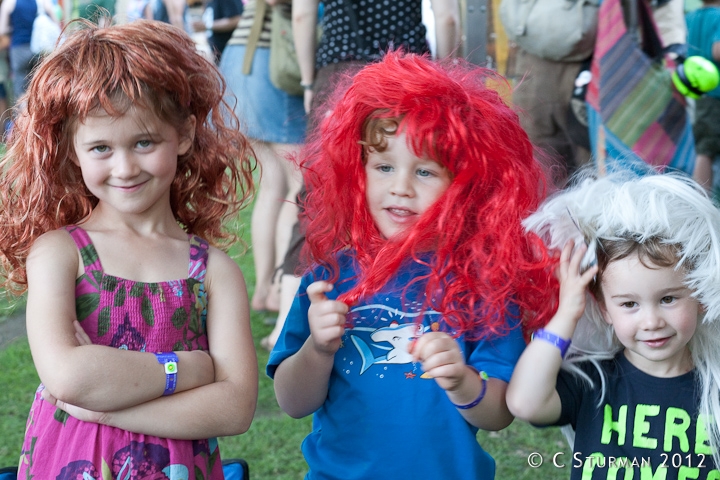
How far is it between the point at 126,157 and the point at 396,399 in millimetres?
798

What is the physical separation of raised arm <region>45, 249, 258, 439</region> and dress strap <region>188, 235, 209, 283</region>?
2 centimetres

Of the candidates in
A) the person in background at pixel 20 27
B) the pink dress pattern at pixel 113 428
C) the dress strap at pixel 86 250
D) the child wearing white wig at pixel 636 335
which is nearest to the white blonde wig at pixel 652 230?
the child wearing white wig at pixel 636 335

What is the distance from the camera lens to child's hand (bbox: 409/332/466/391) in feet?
5.48

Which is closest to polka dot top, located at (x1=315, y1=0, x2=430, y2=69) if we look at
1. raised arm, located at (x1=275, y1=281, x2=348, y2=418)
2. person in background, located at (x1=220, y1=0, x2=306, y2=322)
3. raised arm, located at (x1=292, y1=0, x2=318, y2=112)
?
raised arm, located at (x1=292, y1=0, x2=318, y2=112)

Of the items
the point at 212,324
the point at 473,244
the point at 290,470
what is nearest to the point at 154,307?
the point at 212,324

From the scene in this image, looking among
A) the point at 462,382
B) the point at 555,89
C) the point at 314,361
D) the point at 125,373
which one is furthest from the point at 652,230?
the point at 555,89

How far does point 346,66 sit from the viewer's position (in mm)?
3520

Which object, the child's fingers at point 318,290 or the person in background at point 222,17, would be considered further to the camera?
the person in background at point 222,17

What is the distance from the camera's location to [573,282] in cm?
179

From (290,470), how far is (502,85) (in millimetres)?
1717

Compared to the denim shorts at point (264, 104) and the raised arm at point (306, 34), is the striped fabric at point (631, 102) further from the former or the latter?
the denim shorts at point (264, 104)

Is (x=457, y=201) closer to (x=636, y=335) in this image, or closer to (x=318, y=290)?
(x=318, y=290)

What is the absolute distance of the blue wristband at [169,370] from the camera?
5.84 feet

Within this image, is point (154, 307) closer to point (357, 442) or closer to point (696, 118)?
point (357, 442)
